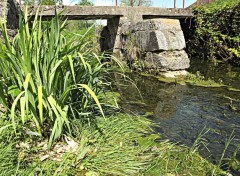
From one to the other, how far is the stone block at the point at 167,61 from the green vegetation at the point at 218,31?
251 centimetres

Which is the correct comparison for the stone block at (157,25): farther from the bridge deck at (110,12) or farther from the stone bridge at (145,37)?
the bridge deck at (110,12)

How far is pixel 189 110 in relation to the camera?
3.50m

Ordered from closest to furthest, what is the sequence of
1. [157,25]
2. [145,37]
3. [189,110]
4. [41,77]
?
[41,77] → [189,110] → [157,25] → [145,37]

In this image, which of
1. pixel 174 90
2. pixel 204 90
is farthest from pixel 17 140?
pixel 204 90

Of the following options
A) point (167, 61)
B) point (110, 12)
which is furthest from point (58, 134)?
point (110, 12)

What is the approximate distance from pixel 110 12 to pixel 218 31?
3.84 m

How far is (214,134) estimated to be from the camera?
2.63 metres

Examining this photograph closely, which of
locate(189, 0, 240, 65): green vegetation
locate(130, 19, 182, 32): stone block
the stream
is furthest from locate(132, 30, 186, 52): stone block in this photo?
locate(189, 0, 240, 65): green vegetation

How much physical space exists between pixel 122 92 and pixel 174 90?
1.03m

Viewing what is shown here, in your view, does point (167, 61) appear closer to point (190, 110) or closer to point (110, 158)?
point (190, 110)

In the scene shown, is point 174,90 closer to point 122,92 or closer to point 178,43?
point 122,92

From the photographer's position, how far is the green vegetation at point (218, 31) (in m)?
8.12

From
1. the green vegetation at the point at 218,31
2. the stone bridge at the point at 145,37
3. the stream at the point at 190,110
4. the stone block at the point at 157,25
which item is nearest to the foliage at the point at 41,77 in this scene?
the stream at the point at 190,110

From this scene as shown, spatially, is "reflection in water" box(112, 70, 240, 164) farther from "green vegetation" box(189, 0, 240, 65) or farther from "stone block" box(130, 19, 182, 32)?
"green vegetation" box(189, 0, 240, 65)
